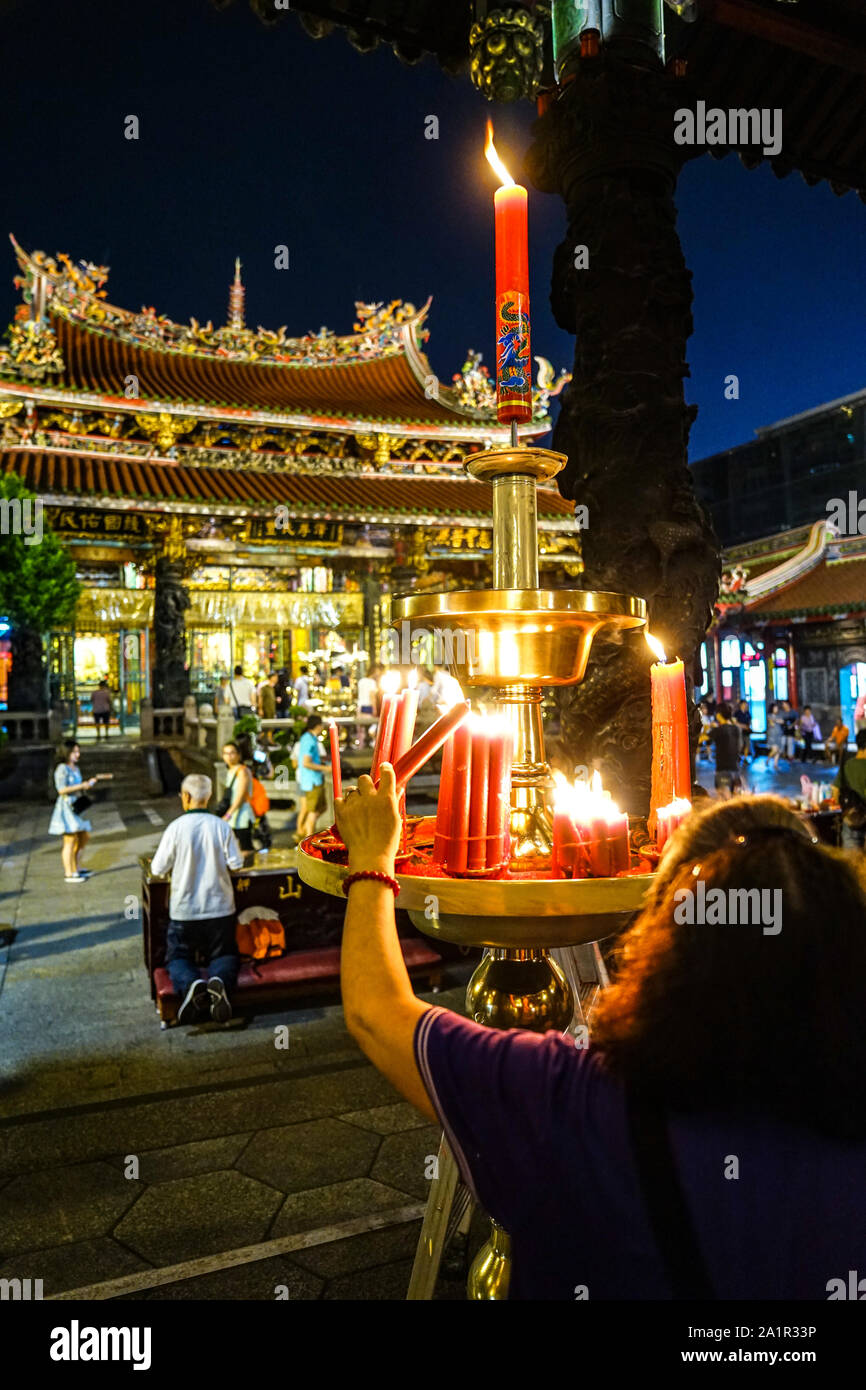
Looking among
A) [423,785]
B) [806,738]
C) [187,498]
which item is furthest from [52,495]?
[806,738]

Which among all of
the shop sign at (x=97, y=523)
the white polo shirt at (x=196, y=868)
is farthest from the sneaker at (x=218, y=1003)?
the shop sign at (x=97, y=523)

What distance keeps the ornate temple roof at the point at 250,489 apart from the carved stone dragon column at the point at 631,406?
434 inches

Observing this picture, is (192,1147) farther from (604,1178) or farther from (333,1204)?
(604,1178)

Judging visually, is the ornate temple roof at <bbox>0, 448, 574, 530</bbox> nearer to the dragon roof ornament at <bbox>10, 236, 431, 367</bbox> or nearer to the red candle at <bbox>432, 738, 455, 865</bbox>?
the dragon roof ornament at <bbox>10, 236, 431, 367</bbox>

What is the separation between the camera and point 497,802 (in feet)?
4.70

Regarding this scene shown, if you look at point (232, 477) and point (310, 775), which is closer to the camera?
point (310, 775)

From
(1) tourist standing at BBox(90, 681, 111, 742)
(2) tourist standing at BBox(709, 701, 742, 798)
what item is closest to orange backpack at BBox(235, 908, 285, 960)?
(2) tourist standing at BBox(709, 701, 742, 798)

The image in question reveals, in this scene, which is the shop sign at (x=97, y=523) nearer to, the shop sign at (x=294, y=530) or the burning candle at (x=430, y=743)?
the shop sign at (x=294, y=530)

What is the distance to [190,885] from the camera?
200 inches

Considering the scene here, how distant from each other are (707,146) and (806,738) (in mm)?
18798

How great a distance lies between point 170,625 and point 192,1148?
13.9m

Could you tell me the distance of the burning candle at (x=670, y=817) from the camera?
160 cm

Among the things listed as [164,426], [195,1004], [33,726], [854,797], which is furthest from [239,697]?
[854,797]

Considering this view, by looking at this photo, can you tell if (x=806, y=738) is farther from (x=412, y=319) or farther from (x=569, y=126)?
(x=569, y=126)
